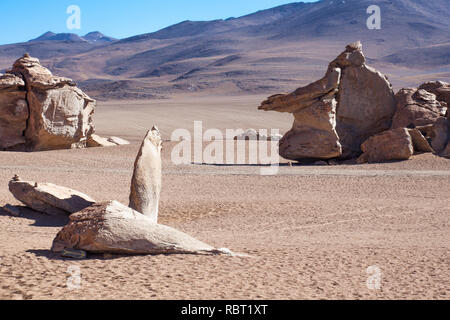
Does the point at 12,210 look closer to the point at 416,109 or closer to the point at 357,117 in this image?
the point at 357,117

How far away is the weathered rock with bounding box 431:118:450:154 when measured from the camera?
14773 millimetres

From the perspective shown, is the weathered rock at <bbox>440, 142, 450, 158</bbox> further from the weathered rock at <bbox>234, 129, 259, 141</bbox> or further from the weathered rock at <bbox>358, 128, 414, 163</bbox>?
the weathered rock at <bbox>234, 129, 259, 141</bbox>

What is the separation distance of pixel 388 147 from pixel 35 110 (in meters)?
9.96

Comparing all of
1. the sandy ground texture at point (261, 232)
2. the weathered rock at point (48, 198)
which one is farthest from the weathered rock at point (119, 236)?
the weathered rock at point (48, 198)

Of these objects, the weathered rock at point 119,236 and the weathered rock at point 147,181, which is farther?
the weathered rock at point 147,181

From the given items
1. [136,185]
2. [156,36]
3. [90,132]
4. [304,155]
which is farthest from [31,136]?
[156,36]

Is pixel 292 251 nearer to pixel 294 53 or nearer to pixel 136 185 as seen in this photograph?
pixel 136 185

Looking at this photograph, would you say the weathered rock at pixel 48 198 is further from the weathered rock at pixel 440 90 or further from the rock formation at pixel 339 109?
the weathered rock at pixel 440 90

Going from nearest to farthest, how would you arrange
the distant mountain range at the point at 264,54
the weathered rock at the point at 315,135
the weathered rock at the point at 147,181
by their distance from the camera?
the weathered rock at the point at 147,181, the weathered rock at the point at 315,135, the distant mountain range at the point at 264,54

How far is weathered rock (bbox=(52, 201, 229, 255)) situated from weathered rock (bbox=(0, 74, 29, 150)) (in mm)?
11443

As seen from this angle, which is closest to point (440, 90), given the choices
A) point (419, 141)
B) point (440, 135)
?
point (440, 135)

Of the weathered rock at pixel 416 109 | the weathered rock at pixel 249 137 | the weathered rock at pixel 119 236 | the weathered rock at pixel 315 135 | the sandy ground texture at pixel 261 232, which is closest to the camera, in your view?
the sandy ground texture at pixel 261 232

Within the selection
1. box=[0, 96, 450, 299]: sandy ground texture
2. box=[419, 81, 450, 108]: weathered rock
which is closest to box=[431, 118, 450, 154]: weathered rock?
box=[0, 96, 450, 299]: sandy ground texture

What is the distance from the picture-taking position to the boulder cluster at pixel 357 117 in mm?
14648
